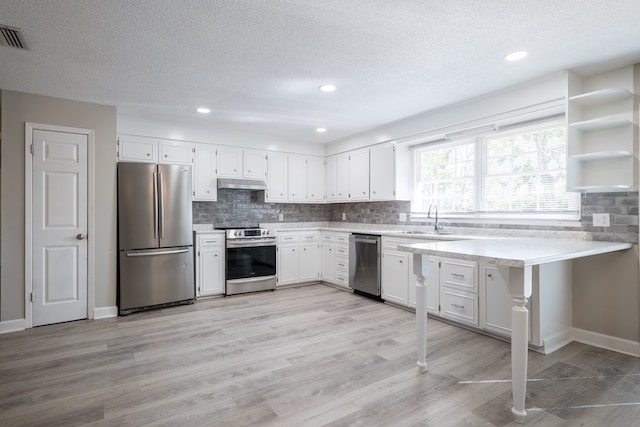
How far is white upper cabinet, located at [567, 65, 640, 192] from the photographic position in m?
2.81

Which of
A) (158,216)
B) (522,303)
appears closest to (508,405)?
(522,303)

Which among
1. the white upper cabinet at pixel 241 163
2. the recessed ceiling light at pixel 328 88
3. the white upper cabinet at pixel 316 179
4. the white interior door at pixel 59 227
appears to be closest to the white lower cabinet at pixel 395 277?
the white upper cabinet at pixel 316 179

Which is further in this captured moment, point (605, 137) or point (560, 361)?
point (605, 137)

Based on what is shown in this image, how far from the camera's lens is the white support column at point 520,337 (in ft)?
6.30

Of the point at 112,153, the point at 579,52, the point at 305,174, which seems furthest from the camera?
the point at 305,174

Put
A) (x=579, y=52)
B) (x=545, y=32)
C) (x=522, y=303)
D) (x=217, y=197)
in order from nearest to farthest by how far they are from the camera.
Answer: (x=522, y=303)
(x=545, y=32)
(x=579, y=52)
(x=217, y=197)

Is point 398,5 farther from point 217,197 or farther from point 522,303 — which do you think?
point 217,197

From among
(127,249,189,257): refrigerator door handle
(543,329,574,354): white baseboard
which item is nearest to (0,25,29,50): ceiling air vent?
(127,249,189,257): refrigerator door handle

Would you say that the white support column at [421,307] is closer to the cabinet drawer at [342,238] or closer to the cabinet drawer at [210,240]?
the cabinet drawer at [342,238]

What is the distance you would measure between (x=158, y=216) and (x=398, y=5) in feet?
11.5

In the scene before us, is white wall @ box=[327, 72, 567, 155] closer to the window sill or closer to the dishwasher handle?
the window sill

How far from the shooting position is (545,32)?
92.1 inches

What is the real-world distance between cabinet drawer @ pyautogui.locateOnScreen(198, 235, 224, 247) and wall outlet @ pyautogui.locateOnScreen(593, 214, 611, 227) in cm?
426

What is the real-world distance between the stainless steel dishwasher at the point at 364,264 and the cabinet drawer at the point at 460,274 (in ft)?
3.51
